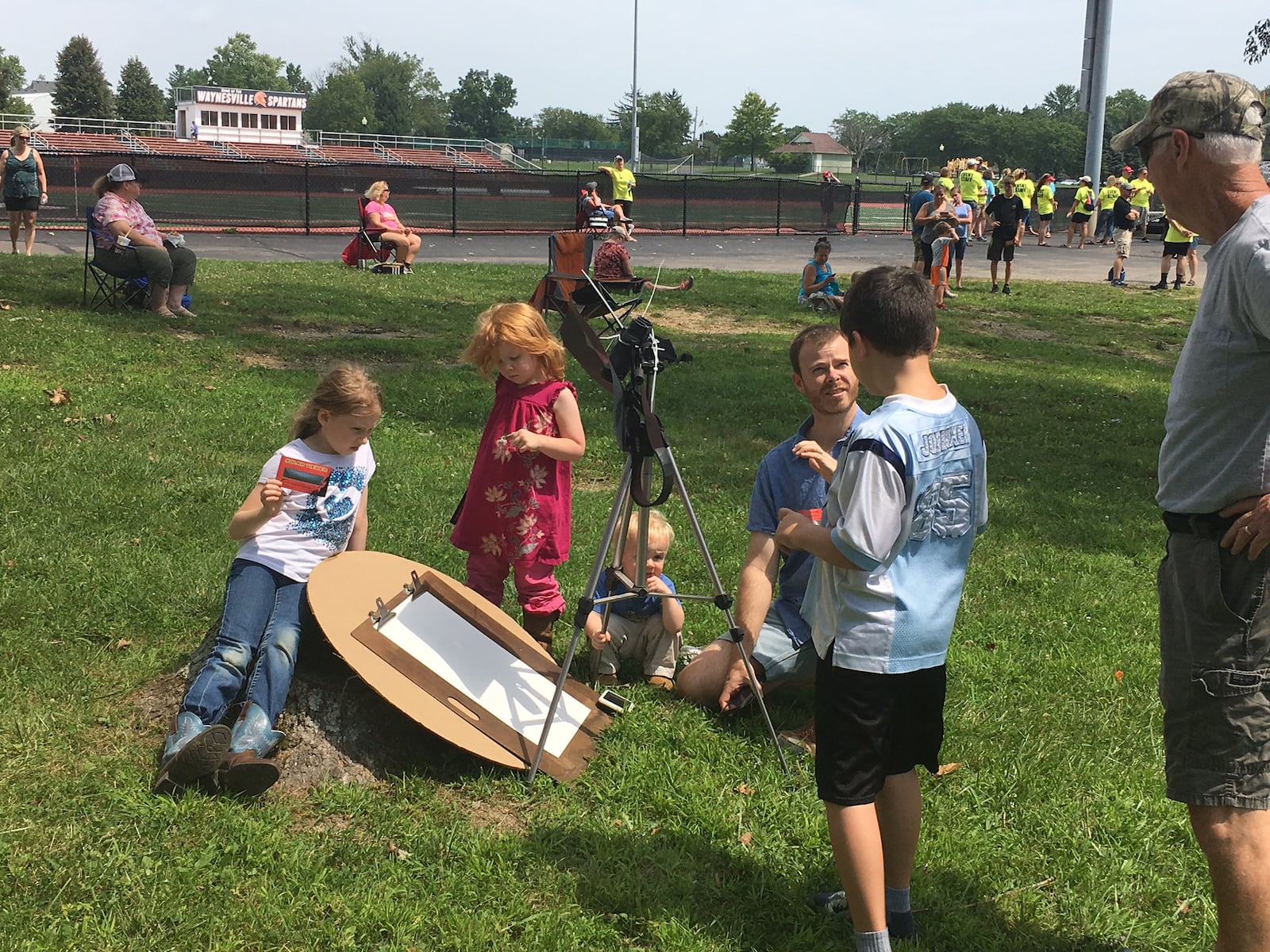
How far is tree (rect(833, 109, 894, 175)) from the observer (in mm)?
151250

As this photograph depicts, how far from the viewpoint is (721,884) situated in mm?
3557

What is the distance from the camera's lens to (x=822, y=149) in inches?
5915

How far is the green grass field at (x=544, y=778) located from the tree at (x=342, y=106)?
129405mm

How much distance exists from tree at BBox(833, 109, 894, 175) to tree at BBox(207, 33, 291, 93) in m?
78.6

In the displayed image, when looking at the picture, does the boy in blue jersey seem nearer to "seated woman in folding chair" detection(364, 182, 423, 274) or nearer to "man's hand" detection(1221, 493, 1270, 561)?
"man's hand" detection(1221, 493, 1270, 561)

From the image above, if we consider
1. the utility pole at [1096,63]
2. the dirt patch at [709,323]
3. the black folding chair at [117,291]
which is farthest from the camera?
the utility pole at [1096,63]

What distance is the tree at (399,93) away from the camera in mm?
139750

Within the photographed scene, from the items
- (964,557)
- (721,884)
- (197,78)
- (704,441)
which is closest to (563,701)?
(721,884)

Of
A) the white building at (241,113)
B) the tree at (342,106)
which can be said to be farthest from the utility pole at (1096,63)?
the tree at (342,106)

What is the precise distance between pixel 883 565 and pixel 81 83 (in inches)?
4473

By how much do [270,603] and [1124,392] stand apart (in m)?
9.59

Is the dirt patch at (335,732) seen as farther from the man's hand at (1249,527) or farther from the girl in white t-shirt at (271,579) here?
the man's hand at (1249,527)

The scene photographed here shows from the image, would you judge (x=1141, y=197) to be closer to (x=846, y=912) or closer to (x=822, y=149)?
(x=846, y=912)

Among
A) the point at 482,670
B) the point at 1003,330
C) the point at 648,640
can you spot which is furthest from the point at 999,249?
the point at 482,670
